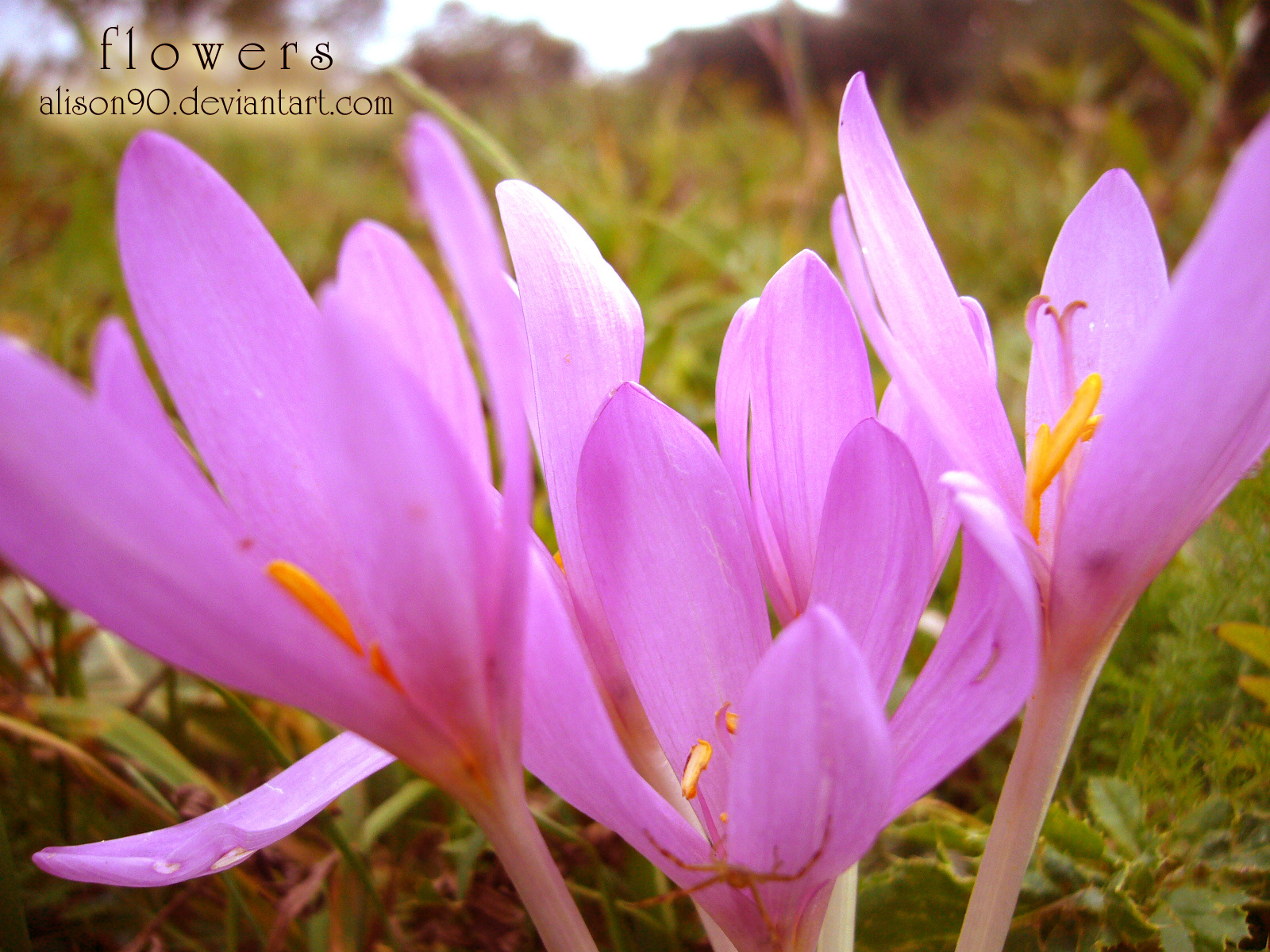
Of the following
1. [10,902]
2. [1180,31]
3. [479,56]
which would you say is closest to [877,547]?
[10,902]

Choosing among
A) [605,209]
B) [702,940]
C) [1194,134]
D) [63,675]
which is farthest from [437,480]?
[1194,134]

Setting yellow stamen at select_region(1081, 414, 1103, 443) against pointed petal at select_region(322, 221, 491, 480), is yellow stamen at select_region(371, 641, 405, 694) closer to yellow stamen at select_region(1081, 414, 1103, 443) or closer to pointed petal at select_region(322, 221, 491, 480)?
pointed petal at select_region(322, 221, 491, 480)

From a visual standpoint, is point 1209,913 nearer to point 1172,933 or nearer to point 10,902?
point 1172,933

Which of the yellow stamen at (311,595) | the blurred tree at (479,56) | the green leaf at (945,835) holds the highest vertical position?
the blurred tree at (479,56)

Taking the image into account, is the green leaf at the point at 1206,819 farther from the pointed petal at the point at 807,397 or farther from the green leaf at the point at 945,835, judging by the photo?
the pointed petal at the point at 807,397

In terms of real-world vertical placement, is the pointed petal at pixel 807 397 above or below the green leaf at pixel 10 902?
above

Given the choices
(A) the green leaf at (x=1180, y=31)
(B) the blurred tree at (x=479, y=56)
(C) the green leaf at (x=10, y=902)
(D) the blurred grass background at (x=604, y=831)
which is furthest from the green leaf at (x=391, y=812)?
(B) the blurred tree at (x=479, y=56)

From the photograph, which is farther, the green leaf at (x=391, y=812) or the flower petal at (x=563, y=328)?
the green leaf at (x=391, y=812)

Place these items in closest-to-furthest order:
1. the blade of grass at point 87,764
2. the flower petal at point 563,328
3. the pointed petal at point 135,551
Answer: the pointed petal at point 135,551, the flower petal at point 563,328, the blade of grass at point 87,764
